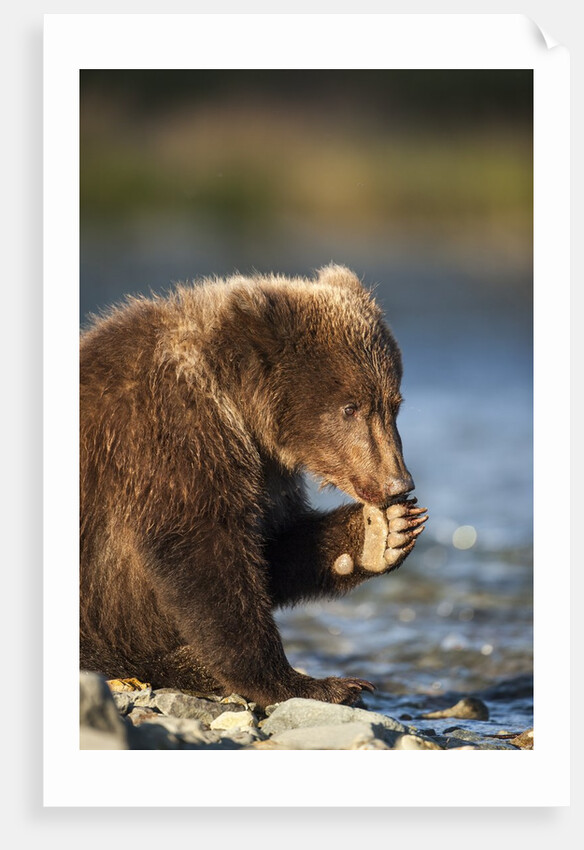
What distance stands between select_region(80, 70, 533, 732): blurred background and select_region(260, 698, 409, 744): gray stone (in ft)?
5.70

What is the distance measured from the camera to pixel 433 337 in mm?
16516

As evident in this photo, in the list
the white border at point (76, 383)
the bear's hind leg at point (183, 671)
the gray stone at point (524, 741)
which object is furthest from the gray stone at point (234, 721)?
the gray stone at point (524, 741)

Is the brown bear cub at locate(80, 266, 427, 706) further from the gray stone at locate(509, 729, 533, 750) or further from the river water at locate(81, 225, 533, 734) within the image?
the river water at locate(81, 225, 533, 734)

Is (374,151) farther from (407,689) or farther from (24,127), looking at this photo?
Answer: (407,689)

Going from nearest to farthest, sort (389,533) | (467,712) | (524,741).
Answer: (524,741) < (389,533) < (467,712)

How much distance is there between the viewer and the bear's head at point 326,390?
8531 mm

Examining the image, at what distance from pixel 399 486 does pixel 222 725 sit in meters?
1.81

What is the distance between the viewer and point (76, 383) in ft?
27.1

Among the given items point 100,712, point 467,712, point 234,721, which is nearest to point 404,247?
point 467,712

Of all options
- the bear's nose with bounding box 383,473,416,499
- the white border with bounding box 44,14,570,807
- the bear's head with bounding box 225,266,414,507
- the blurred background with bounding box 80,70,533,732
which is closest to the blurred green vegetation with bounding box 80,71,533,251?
the blurred background with bounding box 80,70,533,732

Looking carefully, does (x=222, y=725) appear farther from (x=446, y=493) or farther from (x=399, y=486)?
(x=446, y=493)

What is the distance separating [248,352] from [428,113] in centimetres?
299

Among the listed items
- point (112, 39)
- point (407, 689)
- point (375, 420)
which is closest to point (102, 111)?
point (112, 39)

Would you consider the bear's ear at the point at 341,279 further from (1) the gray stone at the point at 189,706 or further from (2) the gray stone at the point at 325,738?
(2) the gray stone at the point at 325,738
